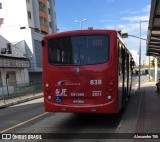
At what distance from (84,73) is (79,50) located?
802 mm

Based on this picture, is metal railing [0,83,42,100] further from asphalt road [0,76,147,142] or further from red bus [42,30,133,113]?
red bus [42,30,133,113]

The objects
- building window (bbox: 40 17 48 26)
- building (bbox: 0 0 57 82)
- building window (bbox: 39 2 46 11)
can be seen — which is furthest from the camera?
building window (bbox: 40 17 48 26)

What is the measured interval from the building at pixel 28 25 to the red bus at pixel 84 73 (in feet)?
122

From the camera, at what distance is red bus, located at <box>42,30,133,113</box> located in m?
9.81

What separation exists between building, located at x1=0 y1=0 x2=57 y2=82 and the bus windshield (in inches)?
1454

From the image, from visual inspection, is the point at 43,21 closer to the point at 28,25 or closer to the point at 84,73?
the point at 28,25

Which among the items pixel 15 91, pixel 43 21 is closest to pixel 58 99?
pixel 15 91

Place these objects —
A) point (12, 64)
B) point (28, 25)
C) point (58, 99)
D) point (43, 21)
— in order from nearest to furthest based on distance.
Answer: point (58, 99)
point (12, 64)
point (28, 25)
point (43, 21)

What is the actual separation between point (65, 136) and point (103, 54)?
9.49ft

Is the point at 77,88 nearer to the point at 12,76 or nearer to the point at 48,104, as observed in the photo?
the point at 48,104

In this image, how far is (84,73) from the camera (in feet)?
32.7

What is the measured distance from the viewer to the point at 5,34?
167 ft

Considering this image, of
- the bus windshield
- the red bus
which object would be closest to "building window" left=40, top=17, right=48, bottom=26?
the bus windshield

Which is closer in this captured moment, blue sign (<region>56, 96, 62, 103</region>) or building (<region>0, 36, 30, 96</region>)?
blue sign (<region>56, 96, 62, 103</region>)
